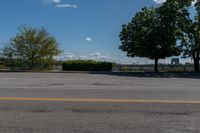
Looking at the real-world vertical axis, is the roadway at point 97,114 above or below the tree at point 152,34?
below

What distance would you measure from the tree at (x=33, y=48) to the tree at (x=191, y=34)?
51.9 feet

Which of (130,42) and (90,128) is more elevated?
(130,42)

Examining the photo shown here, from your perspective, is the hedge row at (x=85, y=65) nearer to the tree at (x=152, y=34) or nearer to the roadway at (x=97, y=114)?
the tree at (x=152, y=34)

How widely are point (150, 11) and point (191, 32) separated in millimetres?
5525

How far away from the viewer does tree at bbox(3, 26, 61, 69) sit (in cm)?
5288

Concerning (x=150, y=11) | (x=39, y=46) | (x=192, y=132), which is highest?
(x=150, y=11)

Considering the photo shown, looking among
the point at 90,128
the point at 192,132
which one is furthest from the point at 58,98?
the point at 192,132

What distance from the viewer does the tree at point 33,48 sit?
52.9 m

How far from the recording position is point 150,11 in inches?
1983

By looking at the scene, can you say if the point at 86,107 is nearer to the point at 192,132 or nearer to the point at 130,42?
the point at 192,132

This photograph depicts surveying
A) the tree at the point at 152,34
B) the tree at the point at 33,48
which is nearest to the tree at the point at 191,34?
the tree at the point at 152,34

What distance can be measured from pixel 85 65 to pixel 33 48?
23.3 feet

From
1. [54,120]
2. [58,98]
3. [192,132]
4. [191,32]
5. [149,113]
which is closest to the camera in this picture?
[192,132]

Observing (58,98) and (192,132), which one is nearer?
(192,132)
